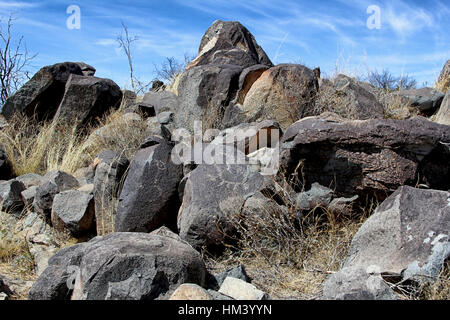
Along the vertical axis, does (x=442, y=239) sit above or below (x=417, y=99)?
below

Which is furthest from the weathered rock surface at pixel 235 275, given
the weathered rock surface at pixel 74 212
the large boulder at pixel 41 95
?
the large boulder at pixel 41 95

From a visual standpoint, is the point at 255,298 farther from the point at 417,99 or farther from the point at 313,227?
the point at 417,99

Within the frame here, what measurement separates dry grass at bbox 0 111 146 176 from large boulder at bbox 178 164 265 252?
2.18 meters

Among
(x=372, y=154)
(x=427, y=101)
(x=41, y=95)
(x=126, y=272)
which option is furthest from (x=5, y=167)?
(x=427, y=101)

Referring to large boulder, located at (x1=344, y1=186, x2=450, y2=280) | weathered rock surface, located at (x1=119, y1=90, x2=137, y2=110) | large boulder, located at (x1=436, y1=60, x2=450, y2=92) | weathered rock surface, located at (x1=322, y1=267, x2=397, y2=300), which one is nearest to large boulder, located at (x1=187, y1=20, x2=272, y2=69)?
weathered rock surface, located at (x1=119, y1=90, x2=137, y2=110)

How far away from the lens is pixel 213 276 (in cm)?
396

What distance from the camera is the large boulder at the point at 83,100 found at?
29.7 ft

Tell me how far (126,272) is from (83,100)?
258 inches

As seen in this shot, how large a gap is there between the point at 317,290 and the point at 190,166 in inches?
86.9

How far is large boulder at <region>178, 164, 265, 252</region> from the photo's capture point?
15.0 ft

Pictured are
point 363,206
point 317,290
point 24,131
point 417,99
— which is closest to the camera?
point 317,290

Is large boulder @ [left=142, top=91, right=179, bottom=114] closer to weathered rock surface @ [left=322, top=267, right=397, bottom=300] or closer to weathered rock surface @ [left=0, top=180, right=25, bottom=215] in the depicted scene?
weathered rock surface @ [left=0, top=180, right=25, bottom=215]

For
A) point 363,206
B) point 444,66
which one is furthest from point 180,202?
point 444,66

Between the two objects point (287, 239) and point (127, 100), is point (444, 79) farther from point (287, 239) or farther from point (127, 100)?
point (287, 239)
